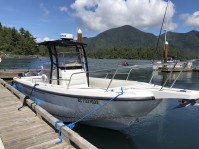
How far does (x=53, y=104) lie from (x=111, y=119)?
7.87ft

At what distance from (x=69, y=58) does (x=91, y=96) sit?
271 centimetres

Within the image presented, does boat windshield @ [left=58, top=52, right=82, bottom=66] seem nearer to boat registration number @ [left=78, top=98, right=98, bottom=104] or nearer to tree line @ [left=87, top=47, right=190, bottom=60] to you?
boat registration number @ [left=78, top=98, right=98, bottom=104]

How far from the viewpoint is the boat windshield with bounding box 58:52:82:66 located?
6.61m

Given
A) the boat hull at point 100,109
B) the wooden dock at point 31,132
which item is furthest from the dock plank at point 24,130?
the boat hull at point 100,109

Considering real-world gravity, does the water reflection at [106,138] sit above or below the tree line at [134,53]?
below

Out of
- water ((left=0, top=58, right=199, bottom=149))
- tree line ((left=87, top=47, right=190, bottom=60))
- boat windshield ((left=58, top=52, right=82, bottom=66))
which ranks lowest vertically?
water ((left=0, top=58, right=199, bottom=149))

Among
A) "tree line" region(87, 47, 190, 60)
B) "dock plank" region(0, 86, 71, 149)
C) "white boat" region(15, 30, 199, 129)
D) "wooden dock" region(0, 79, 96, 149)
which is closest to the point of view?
"wooden dock" region(0, 79, 96, 149)

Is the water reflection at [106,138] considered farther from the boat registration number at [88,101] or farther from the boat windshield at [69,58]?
the boat windshield at [69,58]

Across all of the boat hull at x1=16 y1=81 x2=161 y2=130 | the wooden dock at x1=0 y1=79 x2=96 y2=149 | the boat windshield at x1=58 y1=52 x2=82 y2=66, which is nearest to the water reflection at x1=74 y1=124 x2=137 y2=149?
the boat hull at x1=16 y1=81 x2=161 y2=130

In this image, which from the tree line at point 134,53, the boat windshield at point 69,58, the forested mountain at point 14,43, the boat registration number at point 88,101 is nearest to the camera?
the boat registration number at point 88,101

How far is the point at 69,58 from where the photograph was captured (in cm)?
679

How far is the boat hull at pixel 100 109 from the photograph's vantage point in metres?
4.59

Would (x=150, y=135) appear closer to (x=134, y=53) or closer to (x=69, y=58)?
(x=69, y=58)

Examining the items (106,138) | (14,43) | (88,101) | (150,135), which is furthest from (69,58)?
(14,43)
